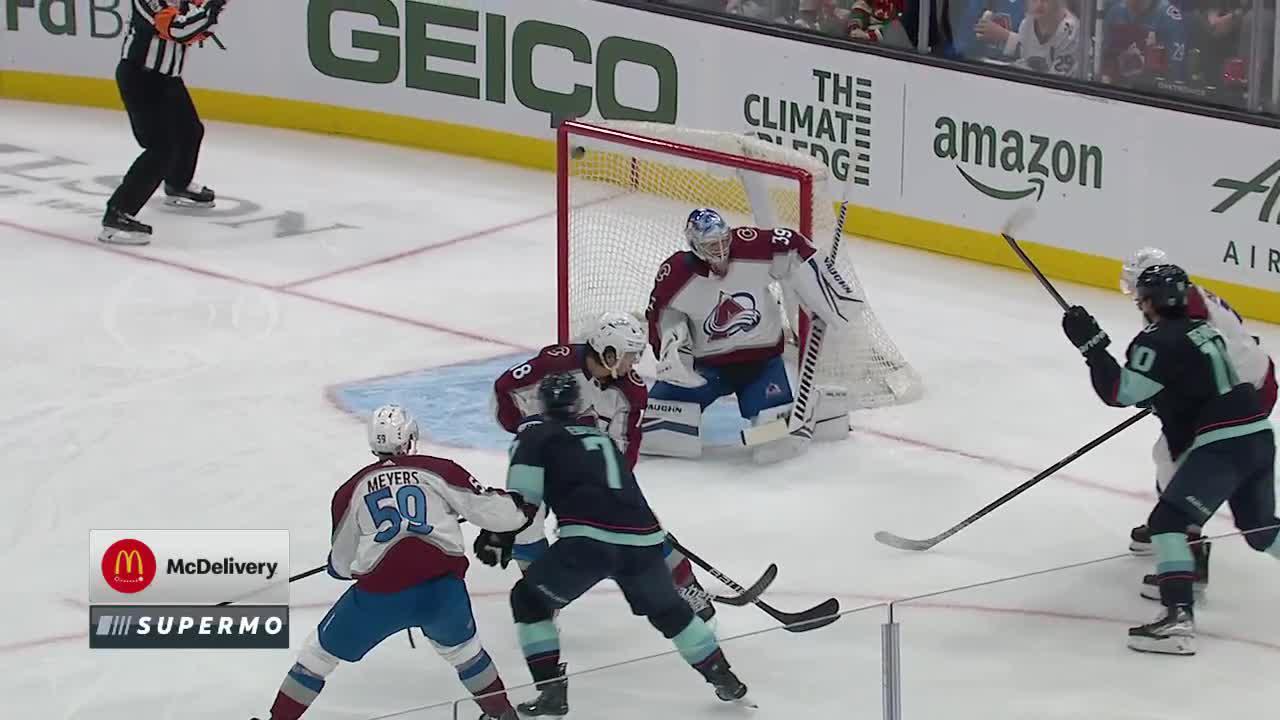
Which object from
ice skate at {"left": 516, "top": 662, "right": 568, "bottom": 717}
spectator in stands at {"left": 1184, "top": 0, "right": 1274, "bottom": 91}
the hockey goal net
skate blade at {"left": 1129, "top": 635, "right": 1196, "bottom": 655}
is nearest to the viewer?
ice skate at {"left": 516, "top": 662, "right": 568, "bottom": 717}

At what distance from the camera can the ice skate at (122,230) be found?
8.60 meters

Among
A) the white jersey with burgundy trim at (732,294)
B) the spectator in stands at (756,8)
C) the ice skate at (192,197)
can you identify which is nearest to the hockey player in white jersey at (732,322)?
the white jersey with burgundy trim at (732,294)

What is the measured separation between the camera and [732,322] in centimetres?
628

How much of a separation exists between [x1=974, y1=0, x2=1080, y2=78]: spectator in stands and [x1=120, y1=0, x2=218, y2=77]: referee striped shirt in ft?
9.85

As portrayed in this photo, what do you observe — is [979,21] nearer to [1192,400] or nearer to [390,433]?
[1192,400]

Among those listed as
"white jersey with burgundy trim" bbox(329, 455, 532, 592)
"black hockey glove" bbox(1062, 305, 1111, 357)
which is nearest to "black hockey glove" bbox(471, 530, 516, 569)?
"white jersey with burgundy trim" bbox(329, 455, 532, 592)

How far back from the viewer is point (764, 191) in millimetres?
6836

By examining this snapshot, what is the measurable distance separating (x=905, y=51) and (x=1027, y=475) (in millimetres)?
2588

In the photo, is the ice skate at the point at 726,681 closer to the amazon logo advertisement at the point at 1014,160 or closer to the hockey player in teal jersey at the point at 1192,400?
the hockey player in teal jersey at the point at 1192,400

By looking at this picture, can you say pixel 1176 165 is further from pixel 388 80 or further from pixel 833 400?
pixel 388 80

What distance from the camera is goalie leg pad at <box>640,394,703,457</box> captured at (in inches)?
248

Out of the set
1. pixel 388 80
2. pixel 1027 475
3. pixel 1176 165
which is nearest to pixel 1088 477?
pixel 1027 475

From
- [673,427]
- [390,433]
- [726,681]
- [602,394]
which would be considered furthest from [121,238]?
[726,681]

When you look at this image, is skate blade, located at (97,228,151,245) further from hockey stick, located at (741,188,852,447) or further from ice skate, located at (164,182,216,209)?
hockey stick, located at (741,188,852,447)
